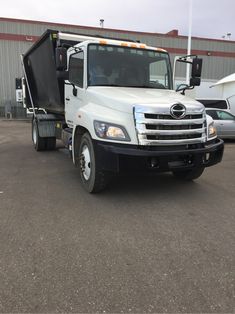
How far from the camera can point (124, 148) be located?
5.00m

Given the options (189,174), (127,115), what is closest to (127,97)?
(127,115)

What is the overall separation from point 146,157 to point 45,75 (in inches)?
219

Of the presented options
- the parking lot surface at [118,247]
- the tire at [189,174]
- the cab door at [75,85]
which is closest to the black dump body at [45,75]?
the cab door at [75,85]

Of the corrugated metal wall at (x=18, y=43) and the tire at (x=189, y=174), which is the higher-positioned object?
the corrugated metal wall at (x=18, y=43)

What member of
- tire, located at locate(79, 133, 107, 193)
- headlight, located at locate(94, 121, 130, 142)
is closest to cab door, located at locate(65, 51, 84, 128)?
tire, located at locate(79, 133, 107, 193)

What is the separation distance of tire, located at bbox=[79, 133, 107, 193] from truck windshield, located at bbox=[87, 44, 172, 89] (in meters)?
1.16

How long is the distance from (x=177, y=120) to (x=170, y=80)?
204 cm

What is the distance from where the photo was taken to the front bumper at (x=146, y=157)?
4957mm

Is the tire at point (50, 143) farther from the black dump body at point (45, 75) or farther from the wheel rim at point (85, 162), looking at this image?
the wheel rim at point (85, 162)

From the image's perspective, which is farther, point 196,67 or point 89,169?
point 196,67

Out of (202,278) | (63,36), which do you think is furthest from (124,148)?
(63,36)

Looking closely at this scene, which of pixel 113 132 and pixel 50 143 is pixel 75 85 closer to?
pixel 113 132

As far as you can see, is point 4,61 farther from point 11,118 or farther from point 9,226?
point 9,226

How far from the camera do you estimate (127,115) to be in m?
5.11
